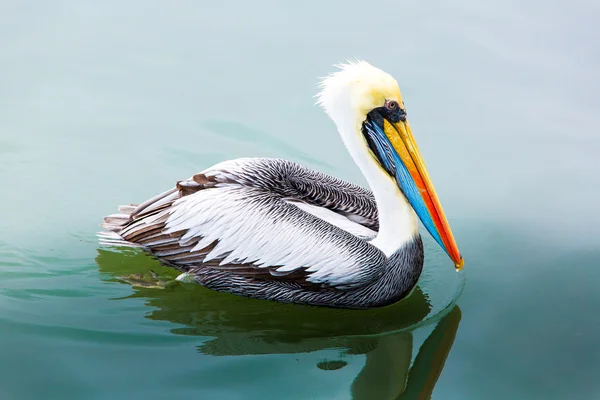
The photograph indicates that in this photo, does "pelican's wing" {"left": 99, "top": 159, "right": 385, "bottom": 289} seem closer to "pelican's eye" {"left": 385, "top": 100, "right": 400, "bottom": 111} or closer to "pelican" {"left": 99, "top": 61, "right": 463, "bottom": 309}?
"pelican" {"left": 99, "top": 61, "right": 463, "bottom": 309}

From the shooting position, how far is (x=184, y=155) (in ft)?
25.8

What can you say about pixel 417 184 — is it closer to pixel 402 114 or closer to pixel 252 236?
pixel 402 114

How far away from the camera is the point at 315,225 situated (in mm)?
5152

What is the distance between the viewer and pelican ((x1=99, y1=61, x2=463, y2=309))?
16.8 feet

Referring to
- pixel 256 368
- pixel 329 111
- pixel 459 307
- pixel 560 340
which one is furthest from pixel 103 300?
pixel 560 340

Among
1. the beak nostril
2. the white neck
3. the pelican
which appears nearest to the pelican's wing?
the pelican

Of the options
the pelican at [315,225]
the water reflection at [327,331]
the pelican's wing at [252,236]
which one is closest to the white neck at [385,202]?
the pelican at [315,225]

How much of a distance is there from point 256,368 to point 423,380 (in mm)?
912

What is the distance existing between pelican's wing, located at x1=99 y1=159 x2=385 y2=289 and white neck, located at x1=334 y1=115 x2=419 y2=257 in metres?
0.17

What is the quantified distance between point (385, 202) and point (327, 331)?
2.83 feet

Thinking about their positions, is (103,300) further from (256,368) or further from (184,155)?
(184,155)

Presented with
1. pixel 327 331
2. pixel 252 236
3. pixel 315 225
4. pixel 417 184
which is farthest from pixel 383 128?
pixel 327 331

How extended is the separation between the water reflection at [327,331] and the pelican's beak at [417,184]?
45 cm

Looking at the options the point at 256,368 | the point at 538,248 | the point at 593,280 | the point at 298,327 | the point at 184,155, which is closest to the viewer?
the point at 256,368
